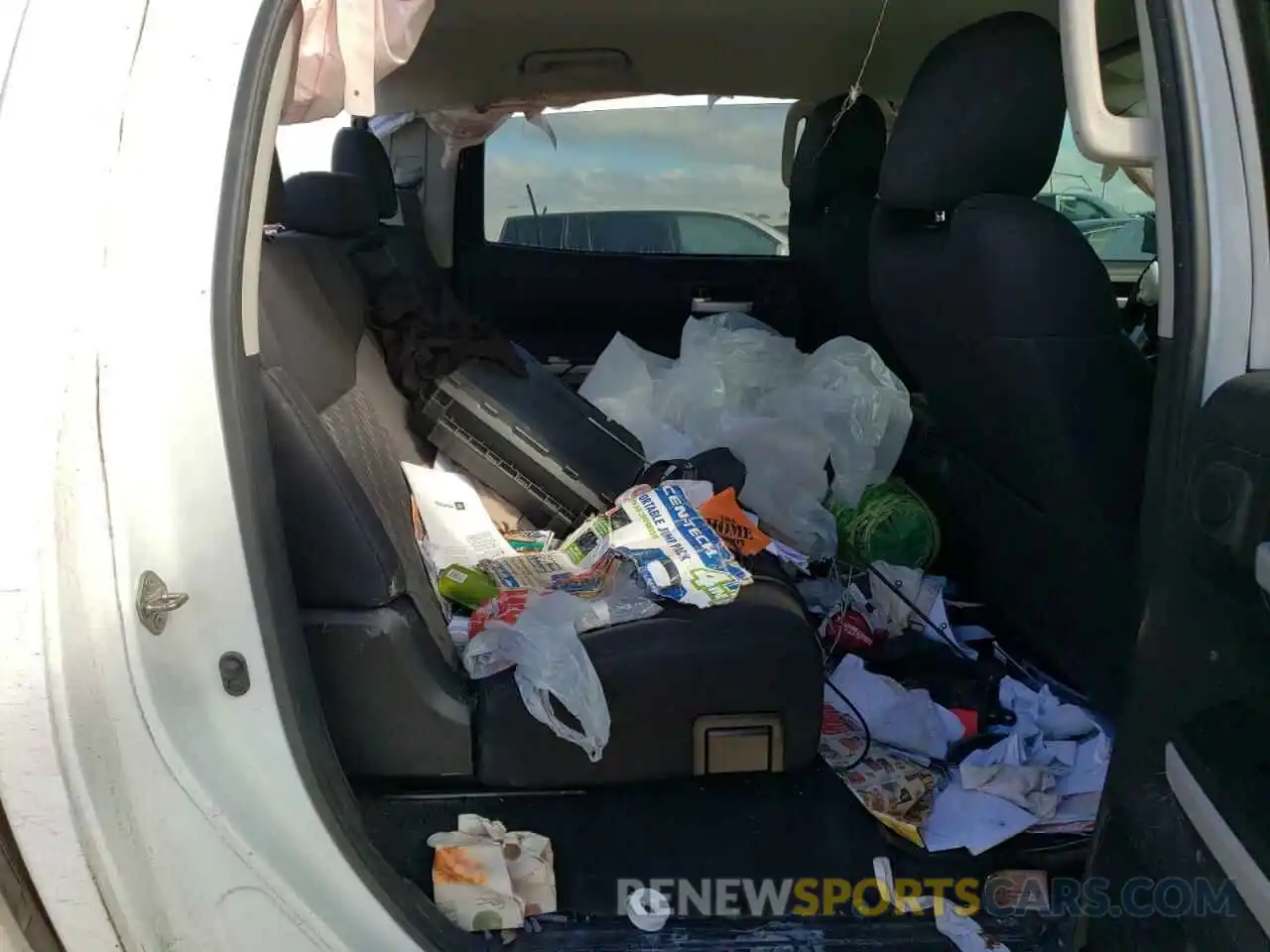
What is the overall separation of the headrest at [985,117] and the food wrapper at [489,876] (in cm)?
→ 100

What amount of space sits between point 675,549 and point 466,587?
1.13 feet

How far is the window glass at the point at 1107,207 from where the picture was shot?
6.53 feet

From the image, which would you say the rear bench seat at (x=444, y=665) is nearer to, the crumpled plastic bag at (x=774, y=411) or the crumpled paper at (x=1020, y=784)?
the crumpled paper at (x=1020, y=784)

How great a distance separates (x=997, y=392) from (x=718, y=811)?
689 mm

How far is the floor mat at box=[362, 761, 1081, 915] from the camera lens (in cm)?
125

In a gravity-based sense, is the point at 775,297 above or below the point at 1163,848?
above

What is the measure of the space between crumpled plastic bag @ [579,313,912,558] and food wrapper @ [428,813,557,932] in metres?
1.02

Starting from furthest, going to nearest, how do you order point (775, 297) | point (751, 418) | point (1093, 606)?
point (775, 297) < point (751, 418) < point (1093, 606)

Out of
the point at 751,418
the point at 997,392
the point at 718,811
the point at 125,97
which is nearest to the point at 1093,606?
the point at 997,392

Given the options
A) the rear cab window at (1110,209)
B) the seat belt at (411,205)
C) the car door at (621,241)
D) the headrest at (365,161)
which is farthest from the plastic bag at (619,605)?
the seat belt at (411,205)

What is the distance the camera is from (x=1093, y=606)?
142cm

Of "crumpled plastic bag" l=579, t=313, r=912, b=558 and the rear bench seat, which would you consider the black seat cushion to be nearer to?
the rear bench seat

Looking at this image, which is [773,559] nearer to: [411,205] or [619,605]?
[619,605]

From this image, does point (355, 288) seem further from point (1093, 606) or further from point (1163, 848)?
point (1163, 848)
